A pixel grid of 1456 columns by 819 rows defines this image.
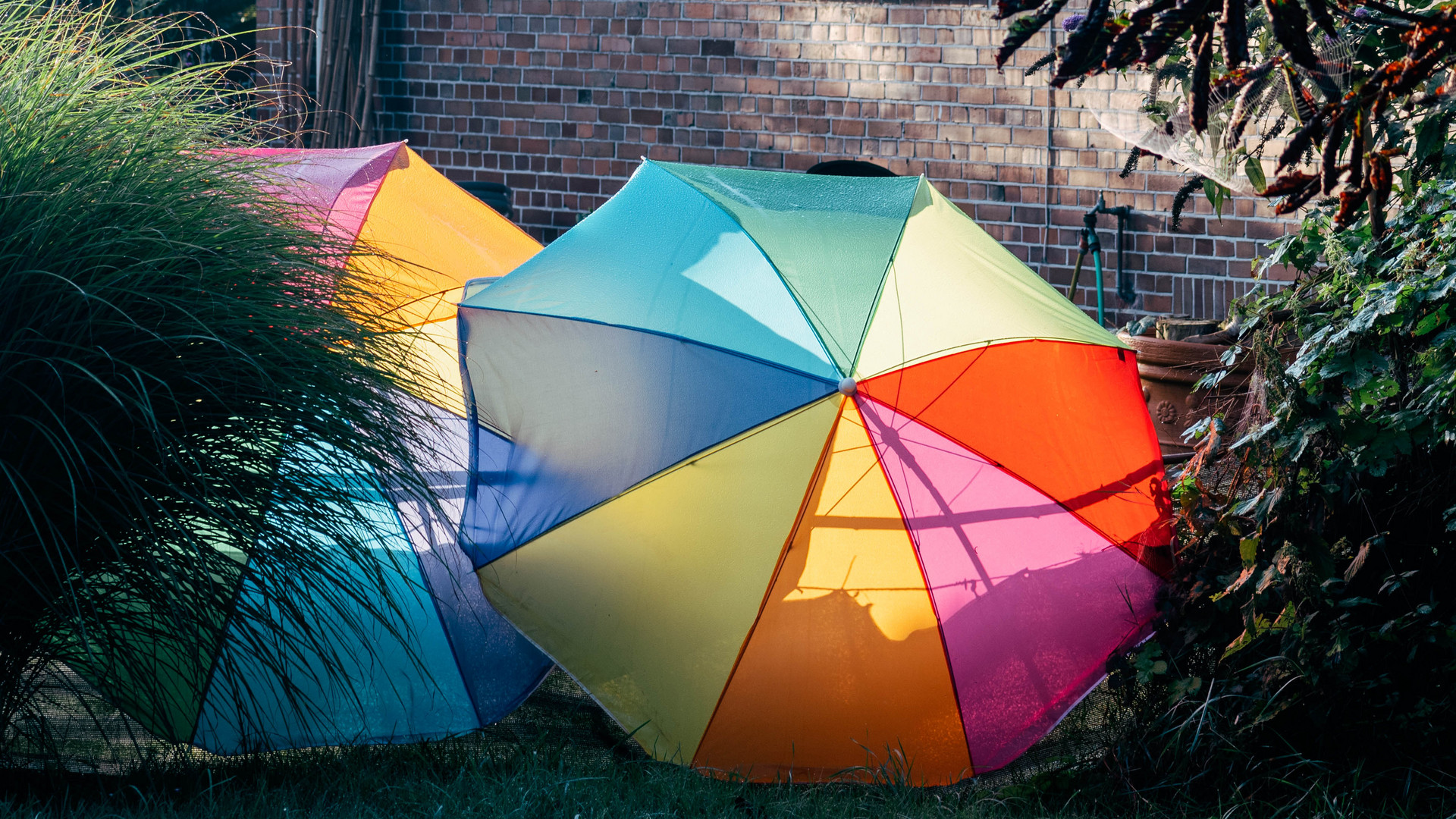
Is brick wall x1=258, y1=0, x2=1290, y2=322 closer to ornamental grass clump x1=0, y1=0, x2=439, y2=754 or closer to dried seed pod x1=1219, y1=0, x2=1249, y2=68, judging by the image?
ornamental grass clump x1=0, y1=0, x2=439, y2=754

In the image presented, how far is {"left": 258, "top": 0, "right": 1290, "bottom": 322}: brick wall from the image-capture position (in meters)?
6.44

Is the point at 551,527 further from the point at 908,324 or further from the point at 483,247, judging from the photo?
the point at 483,247

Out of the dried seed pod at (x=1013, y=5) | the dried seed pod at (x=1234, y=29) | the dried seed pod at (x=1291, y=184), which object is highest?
the dried seed pod at (x=1013, y=5)

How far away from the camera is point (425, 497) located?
2.61 m

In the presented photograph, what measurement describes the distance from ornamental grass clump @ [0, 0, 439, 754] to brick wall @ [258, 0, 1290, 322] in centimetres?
459

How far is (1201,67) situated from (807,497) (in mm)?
1595

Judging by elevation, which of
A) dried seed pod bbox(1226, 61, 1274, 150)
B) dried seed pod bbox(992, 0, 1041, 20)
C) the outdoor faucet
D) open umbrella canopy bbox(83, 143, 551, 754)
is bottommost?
open umbrella canopy bbox(83, 143, 551, 754)

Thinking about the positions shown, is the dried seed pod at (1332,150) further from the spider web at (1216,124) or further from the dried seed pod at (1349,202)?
the spider web at (1216,124)

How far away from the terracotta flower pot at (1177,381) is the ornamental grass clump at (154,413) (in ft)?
9.21

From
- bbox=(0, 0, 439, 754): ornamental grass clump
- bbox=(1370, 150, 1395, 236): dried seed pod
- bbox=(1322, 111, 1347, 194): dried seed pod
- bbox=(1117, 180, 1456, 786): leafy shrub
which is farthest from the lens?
bbox=(1117, 180, 1456, 786): leafy shrub

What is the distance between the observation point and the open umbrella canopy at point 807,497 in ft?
9.14

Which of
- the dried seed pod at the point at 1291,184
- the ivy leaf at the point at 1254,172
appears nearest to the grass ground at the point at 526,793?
the ivy leaf at the point at 1254,172

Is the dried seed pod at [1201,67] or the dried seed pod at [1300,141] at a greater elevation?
the dried seed pod at [1201,67]

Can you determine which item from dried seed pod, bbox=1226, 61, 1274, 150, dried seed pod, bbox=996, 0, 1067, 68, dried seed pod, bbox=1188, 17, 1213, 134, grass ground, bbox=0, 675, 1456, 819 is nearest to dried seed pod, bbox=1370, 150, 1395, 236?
dried seed pod, bbox=1226, 61, 1274, 150
